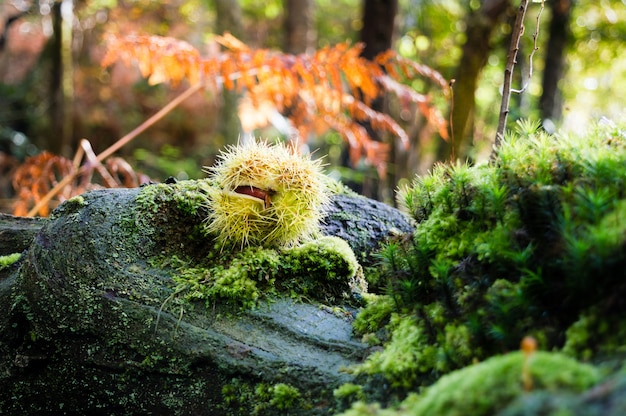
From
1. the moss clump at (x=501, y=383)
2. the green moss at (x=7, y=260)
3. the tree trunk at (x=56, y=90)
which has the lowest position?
the moss clump at (x=501, y=383)

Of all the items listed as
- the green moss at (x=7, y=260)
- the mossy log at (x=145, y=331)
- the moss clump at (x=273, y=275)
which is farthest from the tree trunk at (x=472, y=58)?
the green moss at (x=7, y=260)

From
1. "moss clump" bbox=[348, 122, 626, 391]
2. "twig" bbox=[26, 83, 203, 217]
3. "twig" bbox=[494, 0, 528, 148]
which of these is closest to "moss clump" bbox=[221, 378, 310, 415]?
"moss clump" bbox=[348, 122, 626, 391]

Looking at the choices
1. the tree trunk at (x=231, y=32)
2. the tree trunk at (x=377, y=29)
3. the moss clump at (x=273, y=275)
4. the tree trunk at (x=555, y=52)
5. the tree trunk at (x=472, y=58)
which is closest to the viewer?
the moss clump at (x=273, y=275)

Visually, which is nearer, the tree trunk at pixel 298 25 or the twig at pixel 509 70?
the twig at pixel 509 70

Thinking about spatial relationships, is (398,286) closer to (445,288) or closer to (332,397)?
(445,288)

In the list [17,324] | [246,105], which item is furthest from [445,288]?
[246,105]

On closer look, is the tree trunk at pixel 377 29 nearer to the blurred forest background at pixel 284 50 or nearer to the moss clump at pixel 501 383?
the blurred forest background at pixel 284 50

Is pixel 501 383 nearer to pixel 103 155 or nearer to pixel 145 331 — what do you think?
pixel 145 331
